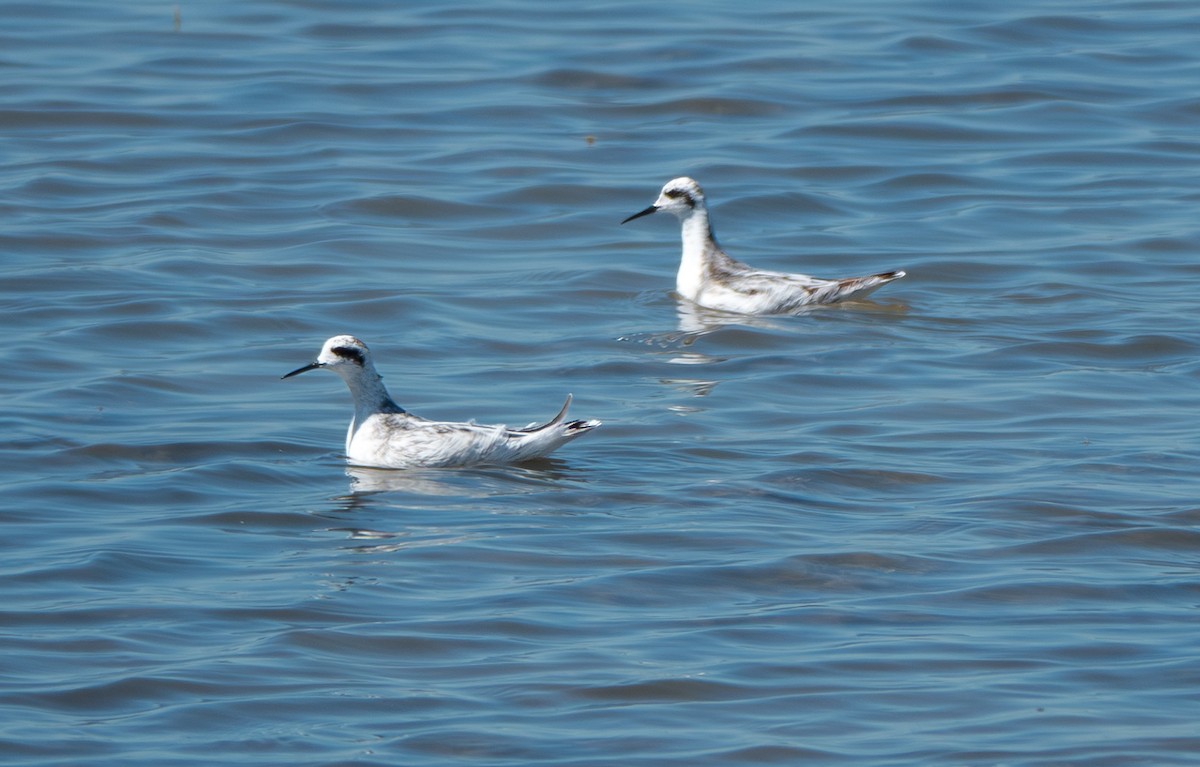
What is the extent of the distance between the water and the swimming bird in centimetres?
25

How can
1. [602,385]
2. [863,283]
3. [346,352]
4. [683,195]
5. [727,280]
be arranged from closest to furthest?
[346,352] → [602,385] → [863,283] → [727,280] → [683,195]

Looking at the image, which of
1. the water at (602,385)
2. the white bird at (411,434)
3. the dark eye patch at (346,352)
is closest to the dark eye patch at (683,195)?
the water at (602,385)

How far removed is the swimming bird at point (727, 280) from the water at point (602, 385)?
25 centimetres

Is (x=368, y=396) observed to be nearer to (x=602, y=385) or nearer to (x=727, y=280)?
(x=602, y=385)

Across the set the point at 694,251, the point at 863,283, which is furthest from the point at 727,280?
the point at 863,283

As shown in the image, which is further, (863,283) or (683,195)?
(683,195)

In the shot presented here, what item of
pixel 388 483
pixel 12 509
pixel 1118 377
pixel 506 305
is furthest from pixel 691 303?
pixel 12 509

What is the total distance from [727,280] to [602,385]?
2679mm

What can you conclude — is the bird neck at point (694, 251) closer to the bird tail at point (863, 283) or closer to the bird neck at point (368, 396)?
the bird tail at point (863, 283)

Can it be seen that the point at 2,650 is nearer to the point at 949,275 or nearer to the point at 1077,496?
the point at 1077,496

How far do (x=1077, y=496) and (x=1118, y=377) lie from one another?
9.69 feet

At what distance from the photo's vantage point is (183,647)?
910 cm

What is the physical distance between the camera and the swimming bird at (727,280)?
15656 millimetres

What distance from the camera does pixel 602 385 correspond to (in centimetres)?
1394
